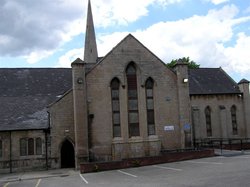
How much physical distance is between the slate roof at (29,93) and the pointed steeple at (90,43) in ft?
43.5

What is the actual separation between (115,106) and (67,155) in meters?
6.23

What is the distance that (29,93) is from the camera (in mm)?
32531

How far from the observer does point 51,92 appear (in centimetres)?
3319

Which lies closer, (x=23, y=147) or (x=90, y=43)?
(x=23, y=147)

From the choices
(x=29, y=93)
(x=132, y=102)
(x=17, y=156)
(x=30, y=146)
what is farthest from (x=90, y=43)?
(x=17, y=156)

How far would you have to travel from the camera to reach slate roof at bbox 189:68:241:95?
37.4 m

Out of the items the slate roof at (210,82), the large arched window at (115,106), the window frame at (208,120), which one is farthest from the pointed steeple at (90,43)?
the large arched window at (115,106)

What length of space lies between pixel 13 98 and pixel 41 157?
24.6 feet

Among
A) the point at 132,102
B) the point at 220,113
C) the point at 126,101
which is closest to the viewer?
the point at 126,101

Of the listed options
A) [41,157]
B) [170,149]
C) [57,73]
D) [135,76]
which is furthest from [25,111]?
[170,149]

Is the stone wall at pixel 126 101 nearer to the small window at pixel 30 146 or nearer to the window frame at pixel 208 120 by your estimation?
the small window at pixel 30 146

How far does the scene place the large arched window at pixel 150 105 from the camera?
1115 inches

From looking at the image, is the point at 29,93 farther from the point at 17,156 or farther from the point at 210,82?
the point at 210,82

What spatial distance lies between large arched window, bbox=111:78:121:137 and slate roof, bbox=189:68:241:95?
462 inches
